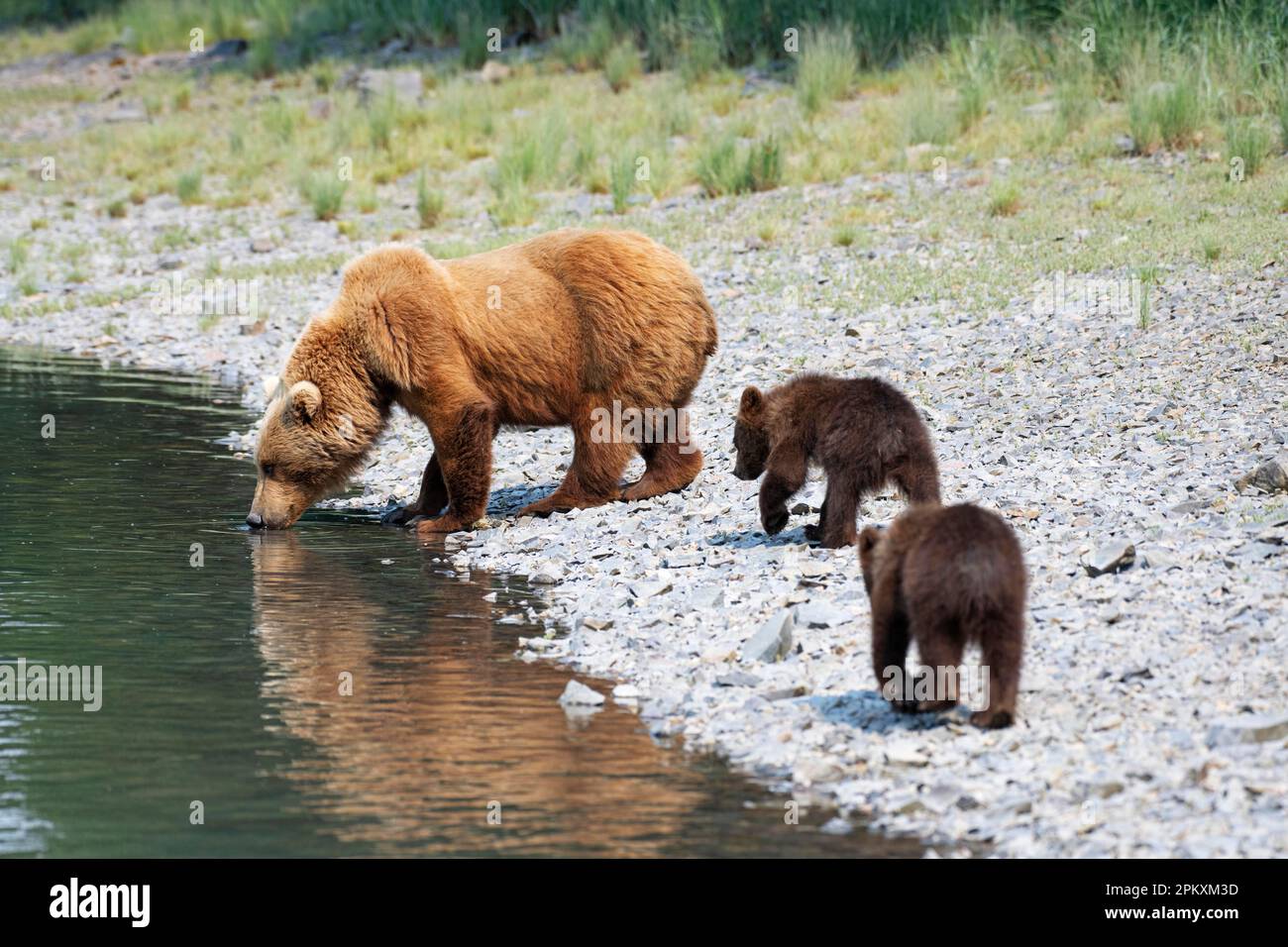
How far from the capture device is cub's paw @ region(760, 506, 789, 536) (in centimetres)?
945

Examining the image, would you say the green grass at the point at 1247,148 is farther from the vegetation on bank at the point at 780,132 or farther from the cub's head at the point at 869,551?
the cub's head at the point at 869,551

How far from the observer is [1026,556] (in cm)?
866

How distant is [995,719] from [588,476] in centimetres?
489

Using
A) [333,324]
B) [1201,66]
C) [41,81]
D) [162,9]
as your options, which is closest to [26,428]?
[333,324]

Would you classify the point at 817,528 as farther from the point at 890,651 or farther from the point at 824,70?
the point at 824,70

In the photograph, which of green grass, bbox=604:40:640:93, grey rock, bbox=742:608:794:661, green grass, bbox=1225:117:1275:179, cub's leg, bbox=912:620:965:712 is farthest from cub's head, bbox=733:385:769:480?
green grass, bbox=604:40:640:93

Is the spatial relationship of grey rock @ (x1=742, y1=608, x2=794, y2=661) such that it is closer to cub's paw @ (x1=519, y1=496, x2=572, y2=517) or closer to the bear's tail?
cub's paw @ (x1=519, y1=496, x2=572, y2=517)

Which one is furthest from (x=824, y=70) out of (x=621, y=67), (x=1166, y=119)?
(x=1166, y=119)

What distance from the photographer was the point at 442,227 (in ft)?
68.1

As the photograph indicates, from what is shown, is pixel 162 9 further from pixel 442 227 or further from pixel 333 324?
pixel 333 324

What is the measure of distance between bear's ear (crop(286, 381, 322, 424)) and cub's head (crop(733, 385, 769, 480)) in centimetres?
272

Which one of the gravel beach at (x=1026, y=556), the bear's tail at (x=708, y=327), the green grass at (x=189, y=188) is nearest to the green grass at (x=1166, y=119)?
the gravel beach at (x=1026, y=556)

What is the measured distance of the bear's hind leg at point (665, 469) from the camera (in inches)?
440

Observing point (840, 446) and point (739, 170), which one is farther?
point (739, 170)
